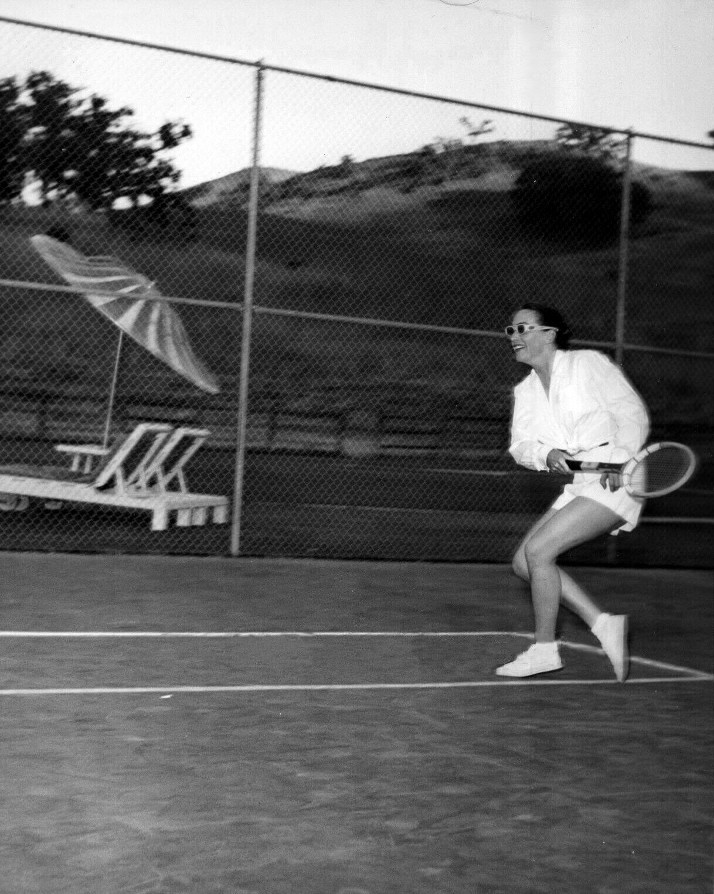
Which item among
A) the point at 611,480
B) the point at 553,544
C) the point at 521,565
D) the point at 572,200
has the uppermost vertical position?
the point at 572,200

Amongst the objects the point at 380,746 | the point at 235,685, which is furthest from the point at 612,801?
the point at 235,685

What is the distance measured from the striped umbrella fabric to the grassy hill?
12.1m

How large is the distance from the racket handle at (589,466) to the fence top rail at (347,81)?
559cm

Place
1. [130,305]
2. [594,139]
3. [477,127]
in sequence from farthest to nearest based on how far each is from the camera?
[477,127]
[130,305]
[594,139]

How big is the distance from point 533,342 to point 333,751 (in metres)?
2.32

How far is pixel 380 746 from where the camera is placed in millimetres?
5367

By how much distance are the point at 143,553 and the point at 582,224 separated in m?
26.9

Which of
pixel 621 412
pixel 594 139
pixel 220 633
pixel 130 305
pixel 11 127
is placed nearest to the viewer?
pixel 621 412

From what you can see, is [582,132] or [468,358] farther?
[468,358]

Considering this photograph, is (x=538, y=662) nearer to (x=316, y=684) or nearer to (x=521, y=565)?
(x=521, y=565)

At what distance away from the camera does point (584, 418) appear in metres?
6.53

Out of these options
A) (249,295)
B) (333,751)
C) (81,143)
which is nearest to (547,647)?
(333,751)

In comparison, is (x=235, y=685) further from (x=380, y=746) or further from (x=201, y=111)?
(x=201, y=111)

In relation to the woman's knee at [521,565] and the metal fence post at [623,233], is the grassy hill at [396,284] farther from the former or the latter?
the woman's knee at [521,565]
